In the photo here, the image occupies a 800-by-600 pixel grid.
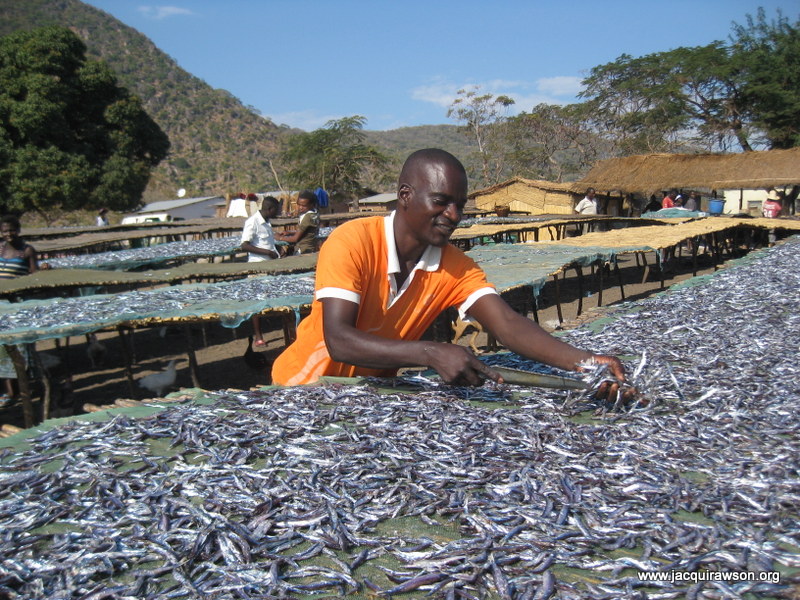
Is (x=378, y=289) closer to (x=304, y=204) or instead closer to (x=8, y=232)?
(x=304, y=204)

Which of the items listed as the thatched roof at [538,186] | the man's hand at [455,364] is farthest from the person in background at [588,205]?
the man's hand at [455,364]

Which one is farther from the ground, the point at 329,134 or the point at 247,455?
the point at 329,134

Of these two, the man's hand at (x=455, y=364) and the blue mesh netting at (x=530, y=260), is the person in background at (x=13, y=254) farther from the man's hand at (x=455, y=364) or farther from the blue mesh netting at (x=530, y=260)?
the man's hand at (x=455, y=364)

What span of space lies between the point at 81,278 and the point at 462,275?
305 inches

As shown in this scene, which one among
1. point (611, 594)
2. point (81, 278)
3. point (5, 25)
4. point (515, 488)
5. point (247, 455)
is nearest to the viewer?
point (611, 594)

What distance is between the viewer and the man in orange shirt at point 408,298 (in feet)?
8.22

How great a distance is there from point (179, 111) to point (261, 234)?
64838 millimetres

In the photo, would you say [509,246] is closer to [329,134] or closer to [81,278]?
[81,278]

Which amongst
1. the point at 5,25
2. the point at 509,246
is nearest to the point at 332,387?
the point at 509,246

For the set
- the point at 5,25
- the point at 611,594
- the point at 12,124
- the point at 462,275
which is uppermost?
the point at 5,25

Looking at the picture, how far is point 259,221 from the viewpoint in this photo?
31.4 feet

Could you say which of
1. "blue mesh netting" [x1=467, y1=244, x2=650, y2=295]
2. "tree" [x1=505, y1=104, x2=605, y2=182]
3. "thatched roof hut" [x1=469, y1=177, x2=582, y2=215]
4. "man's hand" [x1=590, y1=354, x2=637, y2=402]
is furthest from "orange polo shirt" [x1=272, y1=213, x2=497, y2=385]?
"tree" [x1=505, y1=104, x2=605, y2=182]

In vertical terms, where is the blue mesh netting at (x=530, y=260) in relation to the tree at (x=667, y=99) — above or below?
below

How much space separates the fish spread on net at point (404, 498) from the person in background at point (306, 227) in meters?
7.89
